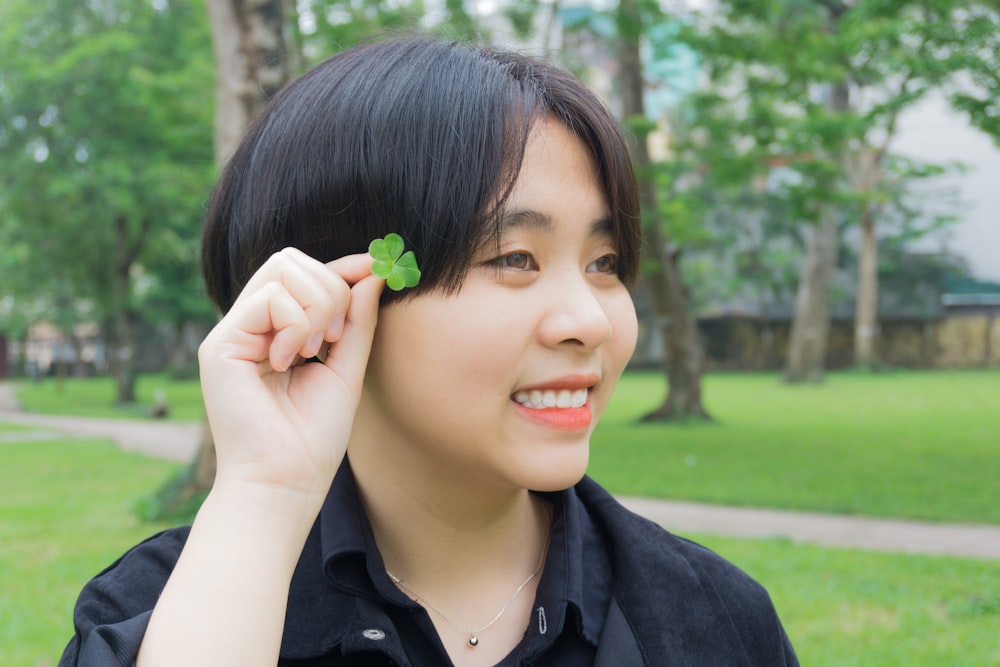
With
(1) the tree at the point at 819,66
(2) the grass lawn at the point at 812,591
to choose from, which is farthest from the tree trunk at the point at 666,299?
(2) the grass lawn at the point at 812,591

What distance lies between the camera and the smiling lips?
1.48 m

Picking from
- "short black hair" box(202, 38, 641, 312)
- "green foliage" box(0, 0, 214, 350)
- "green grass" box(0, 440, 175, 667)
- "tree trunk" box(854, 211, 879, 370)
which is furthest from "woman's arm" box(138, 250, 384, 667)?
"tree trunk" box(854, 211, 879, 370)

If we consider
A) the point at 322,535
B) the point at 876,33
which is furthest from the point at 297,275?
the point at 876,33

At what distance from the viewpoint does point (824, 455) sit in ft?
39.1

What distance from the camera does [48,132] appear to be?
2159 cm

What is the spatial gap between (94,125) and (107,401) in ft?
29.7

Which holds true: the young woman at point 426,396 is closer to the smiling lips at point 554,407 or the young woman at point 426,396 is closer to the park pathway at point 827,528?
the smiling lips at point 554,407

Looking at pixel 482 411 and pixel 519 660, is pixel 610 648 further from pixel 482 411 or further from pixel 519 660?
pixel 482 411

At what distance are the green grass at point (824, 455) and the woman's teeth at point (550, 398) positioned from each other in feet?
24.3

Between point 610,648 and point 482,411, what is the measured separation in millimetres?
404

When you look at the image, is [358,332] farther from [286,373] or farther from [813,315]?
[813,315]

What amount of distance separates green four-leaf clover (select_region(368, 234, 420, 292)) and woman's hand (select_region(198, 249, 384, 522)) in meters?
0.03

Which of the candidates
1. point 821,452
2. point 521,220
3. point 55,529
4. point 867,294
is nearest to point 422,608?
point 521,220

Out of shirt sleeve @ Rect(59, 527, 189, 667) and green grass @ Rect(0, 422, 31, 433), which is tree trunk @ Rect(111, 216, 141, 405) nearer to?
green grass @ Rect(0, 422, 31, 433)
